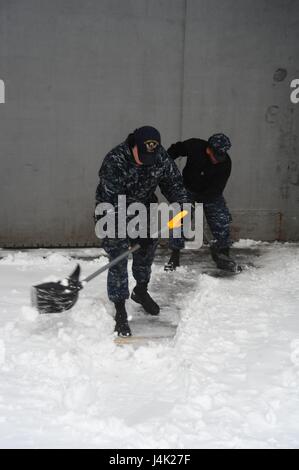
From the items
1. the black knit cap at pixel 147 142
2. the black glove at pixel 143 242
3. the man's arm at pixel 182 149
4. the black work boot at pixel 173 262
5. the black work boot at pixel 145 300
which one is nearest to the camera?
the black knit cap at pixel 147 142

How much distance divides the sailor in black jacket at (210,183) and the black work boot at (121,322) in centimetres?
157

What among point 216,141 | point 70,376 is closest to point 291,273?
point 216,141

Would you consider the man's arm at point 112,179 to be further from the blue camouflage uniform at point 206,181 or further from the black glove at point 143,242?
the blue camouflage uniform at point 206,181

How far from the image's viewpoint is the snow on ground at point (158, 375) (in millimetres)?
2865

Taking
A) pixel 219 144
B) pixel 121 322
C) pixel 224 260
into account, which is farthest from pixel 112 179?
pixel 224 260

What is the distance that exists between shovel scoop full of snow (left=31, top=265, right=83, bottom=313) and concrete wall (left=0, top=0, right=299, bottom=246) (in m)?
2.71

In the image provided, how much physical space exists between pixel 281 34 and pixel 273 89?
66cm

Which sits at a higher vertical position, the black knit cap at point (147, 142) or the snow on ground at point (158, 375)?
the black knit cap at point (147, 142)

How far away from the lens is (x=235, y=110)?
22.6 feet

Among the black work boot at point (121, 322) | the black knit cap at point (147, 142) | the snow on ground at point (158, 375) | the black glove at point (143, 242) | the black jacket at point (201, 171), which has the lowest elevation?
the snow on ground at point (158, 375)

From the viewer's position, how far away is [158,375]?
355cm

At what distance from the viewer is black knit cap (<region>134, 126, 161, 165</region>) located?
3949mm

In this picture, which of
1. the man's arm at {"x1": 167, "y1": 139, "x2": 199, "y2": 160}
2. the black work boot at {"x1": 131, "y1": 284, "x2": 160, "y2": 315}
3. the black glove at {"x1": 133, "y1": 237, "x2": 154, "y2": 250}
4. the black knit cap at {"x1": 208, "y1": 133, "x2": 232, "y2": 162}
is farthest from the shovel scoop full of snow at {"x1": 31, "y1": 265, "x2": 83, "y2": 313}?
the black knit cap at {"x1": 208, "y1": 133, "x2": 232, "y2": 162}

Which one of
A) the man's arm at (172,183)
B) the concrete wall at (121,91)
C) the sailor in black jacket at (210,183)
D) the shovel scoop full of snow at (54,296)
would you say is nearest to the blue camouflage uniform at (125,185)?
the man's arm at (172,183)
